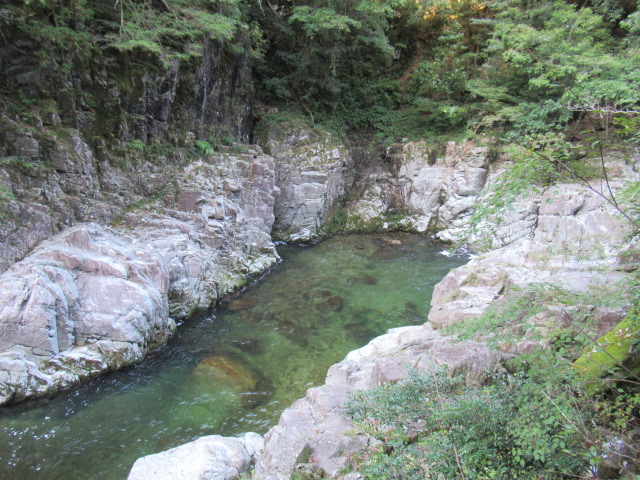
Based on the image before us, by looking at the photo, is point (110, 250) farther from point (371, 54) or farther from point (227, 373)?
point (371, 54)

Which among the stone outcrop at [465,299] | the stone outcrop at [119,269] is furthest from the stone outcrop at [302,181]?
the stone outcrop at [465,299]

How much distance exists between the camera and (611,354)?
3588 millimetres

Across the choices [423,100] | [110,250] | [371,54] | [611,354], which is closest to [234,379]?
[110,250]

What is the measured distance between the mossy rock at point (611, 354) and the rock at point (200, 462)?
4.29 meters

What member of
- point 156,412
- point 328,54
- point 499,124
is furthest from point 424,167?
point 156,412

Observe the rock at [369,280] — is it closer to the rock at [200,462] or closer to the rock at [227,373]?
the rock at [227,373]

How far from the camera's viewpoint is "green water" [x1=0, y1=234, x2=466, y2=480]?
6258mm

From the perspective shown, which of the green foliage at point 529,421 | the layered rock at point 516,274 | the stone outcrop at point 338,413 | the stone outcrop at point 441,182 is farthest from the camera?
the stone outcrop at point 441,182

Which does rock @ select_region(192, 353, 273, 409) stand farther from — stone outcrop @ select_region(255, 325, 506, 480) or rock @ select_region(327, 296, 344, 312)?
rock @ select_region(327, 296, 344, 312)

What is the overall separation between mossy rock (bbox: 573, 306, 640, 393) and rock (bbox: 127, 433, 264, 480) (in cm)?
429

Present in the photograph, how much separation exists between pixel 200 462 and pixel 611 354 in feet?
16.4

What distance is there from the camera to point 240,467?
505 cm

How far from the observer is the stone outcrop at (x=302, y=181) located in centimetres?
1598

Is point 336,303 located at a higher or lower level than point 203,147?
lower
